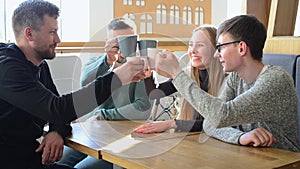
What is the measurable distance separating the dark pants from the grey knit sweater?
0.70 meters

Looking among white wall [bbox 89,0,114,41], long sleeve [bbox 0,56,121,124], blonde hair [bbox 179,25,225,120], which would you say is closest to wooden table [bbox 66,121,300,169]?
long sleeve [bbox 0,56,121,124]

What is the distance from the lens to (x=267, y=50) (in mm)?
2244

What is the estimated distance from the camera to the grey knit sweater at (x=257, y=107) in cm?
144

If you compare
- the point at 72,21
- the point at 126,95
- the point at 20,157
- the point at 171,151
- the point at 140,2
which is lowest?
the point at 20,157

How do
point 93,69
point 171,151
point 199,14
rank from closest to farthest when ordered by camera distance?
1. point 171,151
2. point 93,69
3. point 199,14

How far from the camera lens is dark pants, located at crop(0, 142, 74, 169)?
1.59 metres

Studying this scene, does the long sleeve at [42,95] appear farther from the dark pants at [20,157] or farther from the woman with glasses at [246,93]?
the woman with glasses at [246,93]

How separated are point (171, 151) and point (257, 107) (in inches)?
14.6

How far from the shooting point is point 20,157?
5.30 ft

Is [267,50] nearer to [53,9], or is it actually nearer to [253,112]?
[253,112]

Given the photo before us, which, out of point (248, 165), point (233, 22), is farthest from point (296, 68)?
point (248, 165)

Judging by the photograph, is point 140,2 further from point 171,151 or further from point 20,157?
point 171,151

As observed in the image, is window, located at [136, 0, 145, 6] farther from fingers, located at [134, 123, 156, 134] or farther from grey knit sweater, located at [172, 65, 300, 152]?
grey knit sweater, located at [172, 65, 300, 152]

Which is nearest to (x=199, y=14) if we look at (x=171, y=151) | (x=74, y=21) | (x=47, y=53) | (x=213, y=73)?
(x=74, y=21)
